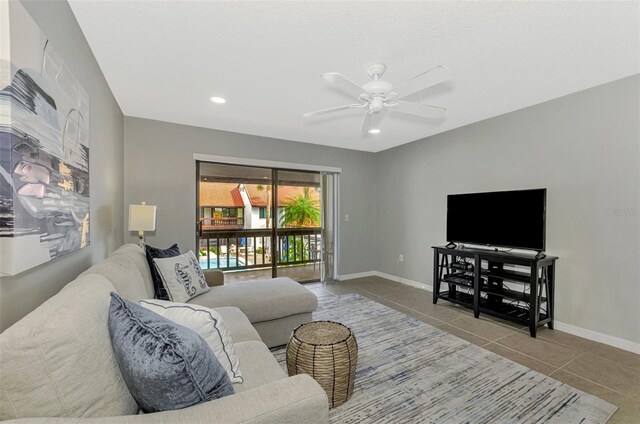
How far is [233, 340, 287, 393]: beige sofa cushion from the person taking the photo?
1276mm

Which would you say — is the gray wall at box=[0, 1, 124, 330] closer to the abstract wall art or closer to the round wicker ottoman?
the abstract wall art

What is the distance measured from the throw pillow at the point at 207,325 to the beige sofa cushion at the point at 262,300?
1.12 meters

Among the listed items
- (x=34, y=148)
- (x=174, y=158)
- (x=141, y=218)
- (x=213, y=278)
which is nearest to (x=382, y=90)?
(x=34, y=148)

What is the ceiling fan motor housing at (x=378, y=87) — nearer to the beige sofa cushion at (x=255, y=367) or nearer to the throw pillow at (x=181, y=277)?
the beige sofa cushion at (x=255, y=367)

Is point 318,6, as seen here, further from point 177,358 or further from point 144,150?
point 144,150

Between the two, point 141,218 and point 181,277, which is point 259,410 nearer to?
point 181,277

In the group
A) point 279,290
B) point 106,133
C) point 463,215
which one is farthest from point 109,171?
point 463,215

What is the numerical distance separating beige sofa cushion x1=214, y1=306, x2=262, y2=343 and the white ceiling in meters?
1.93

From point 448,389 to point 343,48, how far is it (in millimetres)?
2548

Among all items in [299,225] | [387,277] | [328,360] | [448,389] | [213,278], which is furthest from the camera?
Answer: [299,225]

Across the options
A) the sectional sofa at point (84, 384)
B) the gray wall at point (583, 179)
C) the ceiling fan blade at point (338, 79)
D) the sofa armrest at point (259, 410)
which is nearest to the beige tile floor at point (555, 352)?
the gray wall at point (583, 179)

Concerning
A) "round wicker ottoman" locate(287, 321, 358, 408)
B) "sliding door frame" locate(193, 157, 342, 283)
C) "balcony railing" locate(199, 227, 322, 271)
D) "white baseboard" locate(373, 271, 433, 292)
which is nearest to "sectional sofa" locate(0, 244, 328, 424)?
"round wicker ottoman" locate(287, 321, 358, 408)

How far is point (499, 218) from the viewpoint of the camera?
3336 mm

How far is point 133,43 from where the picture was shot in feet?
6.76
